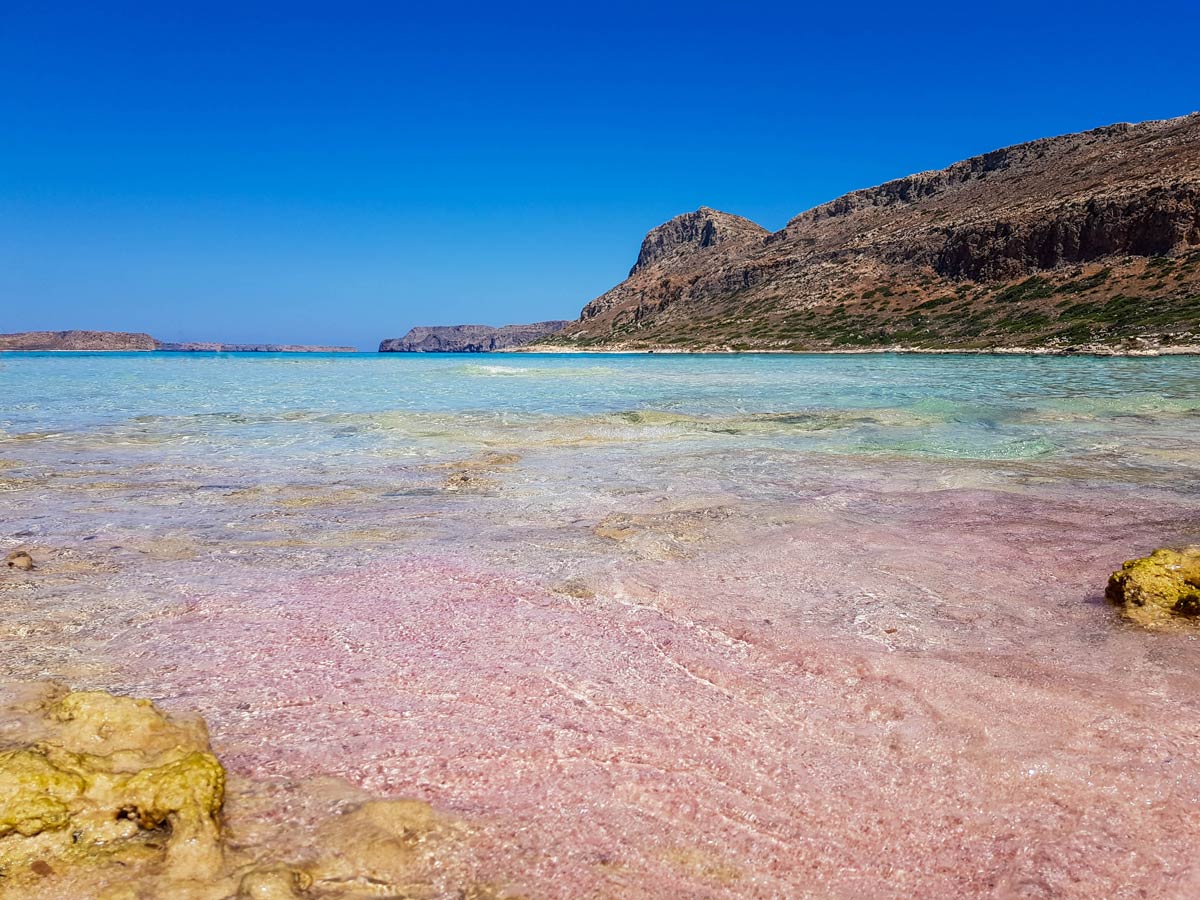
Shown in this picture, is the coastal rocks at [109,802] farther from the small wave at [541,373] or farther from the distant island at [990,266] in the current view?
the distant island at [990,266]

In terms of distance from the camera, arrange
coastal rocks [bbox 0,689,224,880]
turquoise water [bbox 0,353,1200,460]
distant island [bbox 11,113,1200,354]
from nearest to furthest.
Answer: coastal rocks [bbox 0,689,224,880], turquoise water [bbox 0,353,1200,460], distant island [bbox 11,113,1200,354]

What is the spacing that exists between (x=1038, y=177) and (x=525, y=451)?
105 m

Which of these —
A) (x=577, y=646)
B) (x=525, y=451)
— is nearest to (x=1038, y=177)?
(x=525, y=451)

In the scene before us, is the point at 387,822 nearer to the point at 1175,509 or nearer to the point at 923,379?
the point at 1175,509

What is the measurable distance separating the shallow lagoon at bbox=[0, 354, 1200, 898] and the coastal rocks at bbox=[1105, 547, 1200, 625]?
7.4 inches

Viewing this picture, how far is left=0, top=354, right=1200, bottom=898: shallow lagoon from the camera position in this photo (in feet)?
8.14

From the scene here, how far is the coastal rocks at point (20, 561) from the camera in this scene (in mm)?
5086

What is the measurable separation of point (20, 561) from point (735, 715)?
16.6 feet

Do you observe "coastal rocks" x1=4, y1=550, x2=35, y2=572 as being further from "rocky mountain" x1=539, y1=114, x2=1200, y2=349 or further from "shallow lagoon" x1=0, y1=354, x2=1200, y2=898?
"rocky mountain" x1=539, y1=114, x2=1200, y2=349

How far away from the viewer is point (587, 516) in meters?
6.94

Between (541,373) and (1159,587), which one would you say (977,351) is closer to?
(541,373)

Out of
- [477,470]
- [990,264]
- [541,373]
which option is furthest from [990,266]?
[477,470]

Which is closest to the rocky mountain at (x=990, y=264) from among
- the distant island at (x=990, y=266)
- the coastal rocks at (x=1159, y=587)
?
the distant island at (x=990, y=266)

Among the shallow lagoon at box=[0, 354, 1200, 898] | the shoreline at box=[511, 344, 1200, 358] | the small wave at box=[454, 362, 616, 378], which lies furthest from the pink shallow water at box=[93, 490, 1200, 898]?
the shoreline at box=[511, 344, 1200, 358]
